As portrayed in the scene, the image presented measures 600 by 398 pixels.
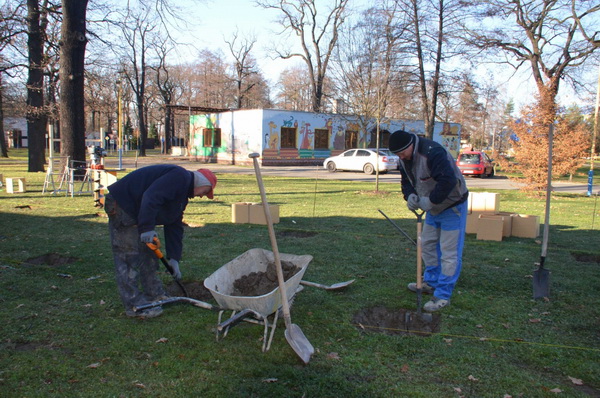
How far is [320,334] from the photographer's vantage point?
394cm

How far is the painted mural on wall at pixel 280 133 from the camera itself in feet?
100

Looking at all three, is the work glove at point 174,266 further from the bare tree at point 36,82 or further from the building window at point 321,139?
the building window at point 321,139

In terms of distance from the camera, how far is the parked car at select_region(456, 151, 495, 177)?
83.2 feet

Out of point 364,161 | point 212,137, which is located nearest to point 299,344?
point 364,161

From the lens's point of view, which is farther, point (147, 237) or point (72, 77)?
point (72, 77)

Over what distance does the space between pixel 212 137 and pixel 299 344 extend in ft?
106

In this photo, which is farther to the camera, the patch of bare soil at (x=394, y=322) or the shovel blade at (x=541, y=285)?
the shovel blade at (x=541, y=285)

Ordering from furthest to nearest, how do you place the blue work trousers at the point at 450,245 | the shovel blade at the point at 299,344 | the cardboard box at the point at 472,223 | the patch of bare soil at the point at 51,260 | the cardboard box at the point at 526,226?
the cardboard box at the point at 472,223 → the cardboard box at the point at 526,226 → the patch of bare soil at the point at 51,260 → the blue work trousers at the point at 450,245 → the shovel blade at the point at 299,344

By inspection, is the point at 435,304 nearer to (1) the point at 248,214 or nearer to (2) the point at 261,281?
(2) the point at 261,281

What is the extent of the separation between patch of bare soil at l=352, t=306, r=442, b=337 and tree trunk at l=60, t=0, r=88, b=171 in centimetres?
1374

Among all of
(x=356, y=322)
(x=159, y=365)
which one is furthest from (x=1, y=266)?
(x=356, y=322)

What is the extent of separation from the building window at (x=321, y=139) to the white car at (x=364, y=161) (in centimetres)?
603

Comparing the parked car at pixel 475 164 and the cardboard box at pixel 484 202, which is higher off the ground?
the parked car at pixel 475 164

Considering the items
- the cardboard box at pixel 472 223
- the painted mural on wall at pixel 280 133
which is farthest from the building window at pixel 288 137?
the cardboard box at pixel 472 223
